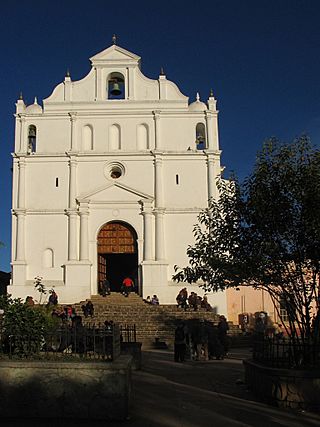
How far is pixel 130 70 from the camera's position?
107 ft

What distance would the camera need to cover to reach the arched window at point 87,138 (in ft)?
105

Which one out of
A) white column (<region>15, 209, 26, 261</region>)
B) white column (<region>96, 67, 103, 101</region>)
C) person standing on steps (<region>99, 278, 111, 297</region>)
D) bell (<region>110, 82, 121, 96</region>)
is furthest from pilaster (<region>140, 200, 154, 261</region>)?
bell (<region>110, 82, 121, 96</region>)

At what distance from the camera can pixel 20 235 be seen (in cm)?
3039

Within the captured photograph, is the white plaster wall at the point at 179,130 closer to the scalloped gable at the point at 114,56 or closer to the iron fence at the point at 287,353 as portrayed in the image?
the scalloped gable at the point at 114,56

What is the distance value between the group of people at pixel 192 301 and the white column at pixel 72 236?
20.1 feet

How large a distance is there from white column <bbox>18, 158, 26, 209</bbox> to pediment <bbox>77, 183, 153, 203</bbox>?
122 inches

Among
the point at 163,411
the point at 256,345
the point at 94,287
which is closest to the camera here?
the point at 163,411

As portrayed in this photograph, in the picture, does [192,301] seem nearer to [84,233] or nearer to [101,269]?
[101,269]

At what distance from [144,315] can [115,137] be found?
35.9 ft

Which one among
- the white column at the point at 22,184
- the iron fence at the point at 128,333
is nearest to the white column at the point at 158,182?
the white column at the point at 22,184

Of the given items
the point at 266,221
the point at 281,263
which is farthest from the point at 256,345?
the point at 266,221

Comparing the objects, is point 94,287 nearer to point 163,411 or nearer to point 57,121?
point 57,121

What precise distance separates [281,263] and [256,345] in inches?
77.8

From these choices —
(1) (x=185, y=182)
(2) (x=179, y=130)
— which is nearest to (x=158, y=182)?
(1) (x=185, y=182)
